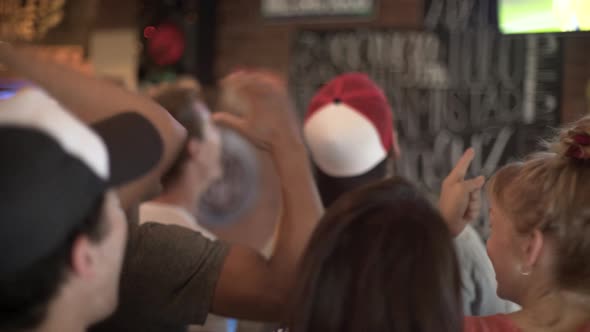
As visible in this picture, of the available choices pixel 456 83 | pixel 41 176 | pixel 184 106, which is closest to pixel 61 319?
pixel 41 176

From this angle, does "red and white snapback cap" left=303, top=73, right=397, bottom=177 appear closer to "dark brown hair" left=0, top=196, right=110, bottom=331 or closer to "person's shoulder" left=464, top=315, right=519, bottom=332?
"person's shoulder" left=464, top=315, right=519, bottom=332

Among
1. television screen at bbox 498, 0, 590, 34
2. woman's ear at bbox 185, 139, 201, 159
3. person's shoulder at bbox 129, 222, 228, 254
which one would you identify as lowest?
person's shoulder at bbox 129, 222, 228, 254

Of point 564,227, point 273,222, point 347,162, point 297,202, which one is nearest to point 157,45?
point 273,222

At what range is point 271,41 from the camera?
4.16 metres

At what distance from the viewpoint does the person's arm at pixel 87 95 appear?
1.02 m

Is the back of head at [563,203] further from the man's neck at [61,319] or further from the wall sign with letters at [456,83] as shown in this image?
the wall sign with letters at [456,83]

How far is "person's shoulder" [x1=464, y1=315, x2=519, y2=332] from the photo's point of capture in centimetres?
114

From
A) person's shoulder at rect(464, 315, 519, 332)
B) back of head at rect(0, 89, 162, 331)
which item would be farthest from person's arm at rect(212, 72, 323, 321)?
back of head at rect(0, 89, 162, 331)

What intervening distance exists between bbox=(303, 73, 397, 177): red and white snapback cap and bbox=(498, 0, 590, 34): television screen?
57cm

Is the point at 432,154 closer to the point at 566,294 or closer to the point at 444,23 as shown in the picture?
the point at 444,23

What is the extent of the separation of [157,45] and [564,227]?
3.40m

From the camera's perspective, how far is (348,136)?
1898mm

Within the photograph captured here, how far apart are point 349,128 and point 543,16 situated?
116 centimetres

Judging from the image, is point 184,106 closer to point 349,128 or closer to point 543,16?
point 349,128
